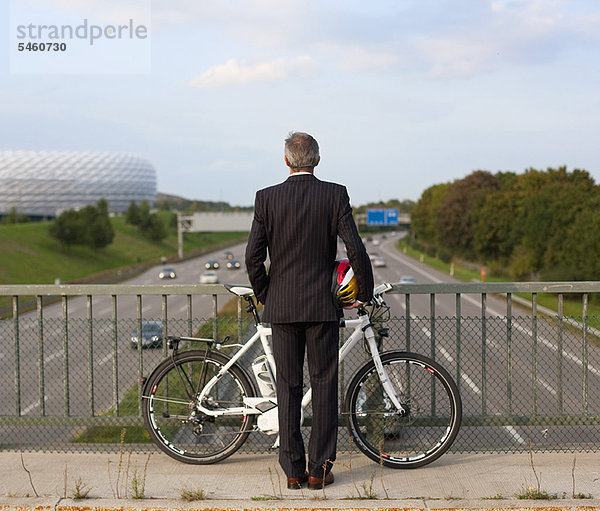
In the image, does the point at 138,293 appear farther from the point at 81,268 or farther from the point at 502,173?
the point at 502,173

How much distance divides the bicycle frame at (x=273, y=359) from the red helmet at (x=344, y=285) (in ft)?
1.67

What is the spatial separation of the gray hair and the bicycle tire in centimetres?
161

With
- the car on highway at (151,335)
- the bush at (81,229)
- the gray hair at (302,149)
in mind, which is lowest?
the bush at (81,229)

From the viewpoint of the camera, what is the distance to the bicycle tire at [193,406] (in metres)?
5.48

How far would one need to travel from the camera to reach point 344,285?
475cm

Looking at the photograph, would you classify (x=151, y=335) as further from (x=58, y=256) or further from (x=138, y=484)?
(x=58, y=256)

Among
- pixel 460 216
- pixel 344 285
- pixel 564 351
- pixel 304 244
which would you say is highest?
pixel 304 244

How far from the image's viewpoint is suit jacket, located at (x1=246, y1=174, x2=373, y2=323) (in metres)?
4.65

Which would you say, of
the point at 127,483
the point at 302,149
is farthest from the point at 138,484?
the point at 302,149

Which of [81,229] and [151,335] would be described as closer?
[151,335]

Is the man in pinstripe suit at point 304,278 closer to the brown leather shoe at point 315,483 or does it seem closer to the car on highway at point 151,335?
the brown leather shoe at point 315,483

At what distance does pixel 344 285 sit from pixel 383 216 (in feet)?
265

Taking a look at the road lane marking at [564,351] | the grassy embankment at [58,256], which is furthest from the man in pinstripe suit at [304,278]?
the grassy embankment at [58,256]

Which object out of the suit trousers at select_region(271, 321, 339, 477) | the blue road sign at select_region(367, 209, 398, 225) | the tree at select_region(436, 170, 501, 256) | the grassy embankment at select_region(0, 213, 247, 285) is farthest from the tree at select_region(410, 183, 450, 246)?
the suit trousers at select_region(271, 321, 339, 477)
